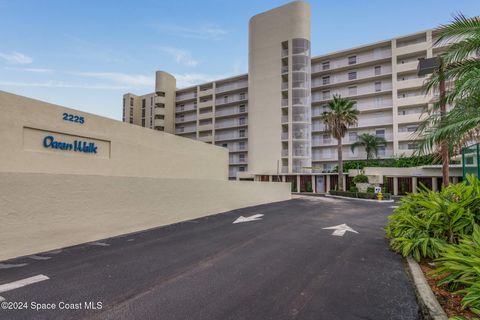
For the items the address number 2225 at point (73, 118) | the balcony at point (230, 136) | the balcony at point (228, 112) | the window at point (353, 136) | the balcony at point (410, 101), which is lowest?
the address number 2225 at point (73, 118)

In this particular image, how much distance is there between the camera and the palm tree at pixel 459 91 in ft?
19.8

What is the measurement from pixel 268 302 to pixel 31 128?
13195mm

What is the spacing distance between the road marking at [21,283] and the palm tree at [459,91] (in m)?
9.02

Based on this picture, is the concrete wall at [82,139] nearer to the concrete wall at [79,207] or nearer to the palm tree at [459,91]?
the concrete wall at [79,207]

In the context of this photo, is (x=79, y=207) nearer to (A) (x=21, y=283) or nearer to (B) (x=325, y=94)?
(A) (x=21, y=283)

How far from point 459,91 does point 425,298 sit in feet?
16.5

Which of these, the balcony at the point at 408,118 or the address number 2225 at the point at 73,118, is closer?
the address number 2225 at the point at 73,118

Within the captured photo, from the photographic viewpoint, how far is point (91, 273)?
5.06m

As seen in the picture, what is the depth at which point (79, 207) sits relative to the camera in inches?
302

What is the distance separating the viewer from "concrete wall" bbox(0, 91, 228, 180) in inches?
439

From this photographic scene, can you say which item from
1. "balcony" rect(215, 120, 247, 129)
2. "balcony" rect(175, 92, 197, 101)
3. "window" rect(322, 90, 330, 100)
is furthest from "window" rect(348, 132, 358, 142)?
"balcony" rect(175, 92, 197, 101)

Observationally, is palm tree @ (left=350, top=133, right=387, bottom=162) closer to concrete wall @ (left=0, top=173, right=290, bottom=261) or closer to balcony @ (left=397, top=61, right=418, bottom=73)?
balcony @ (left=397, top=61, right=418, bottom=73)

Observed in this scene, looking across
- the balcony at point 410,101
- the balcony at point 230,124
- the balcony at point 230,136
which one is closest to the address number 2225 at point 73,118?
the balcony at point 230,136

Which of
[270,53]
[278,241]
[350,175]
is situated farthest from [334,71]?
[278,241]
